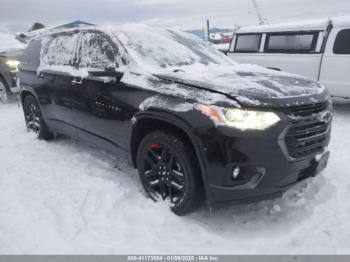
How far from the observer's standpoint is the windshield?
11.6 feet

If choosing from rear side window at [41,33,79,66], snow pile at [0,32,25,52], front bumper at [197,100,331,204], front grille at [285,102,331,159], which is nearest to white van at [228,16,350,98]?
front grille at [285,102,331,159]

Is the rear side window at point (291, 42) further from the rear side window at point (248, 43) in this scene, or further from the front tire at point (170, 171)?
the front tire at point (170, 171)

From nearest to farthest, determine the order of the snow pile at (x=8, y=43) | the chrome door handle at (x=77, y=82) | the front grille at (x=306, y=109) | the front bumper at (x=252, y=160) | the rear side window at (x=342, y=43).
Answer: the front bumper at (x=252, y=160)
the front grille at (x=306, y=109)
the chrome door handle at (x=77, y=82)
the rear side window at (x=342, y=43)
the snow pile at (x=8, y=43)

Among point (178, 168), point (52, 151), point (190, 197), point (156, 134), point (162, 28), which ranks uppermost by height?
point (162, 28)

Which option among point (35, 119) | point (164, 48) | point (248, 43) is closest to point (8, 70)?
point (35, 119)

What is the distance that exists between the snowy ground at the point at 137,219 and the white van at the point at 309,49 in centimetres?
328

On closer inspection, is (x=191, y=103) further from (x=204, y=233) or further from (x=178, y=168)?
(x=204, y=233)

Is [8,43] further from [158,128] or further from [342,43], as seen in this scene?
[342,43]

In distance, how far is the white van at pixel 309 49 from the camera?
6.92 m

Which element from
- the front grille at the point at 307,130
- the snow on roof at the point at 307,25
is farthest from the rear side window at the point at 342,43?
the front grille at the point at 307,130

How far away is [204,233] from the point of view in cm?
293

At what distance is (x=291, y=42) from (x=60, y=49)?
5282 millimetres

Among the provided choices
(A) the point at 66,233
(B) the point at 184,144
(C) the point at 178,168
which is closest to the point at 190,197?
(C) the point at 178,168

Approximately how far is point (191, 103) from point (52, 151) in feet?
10.2
